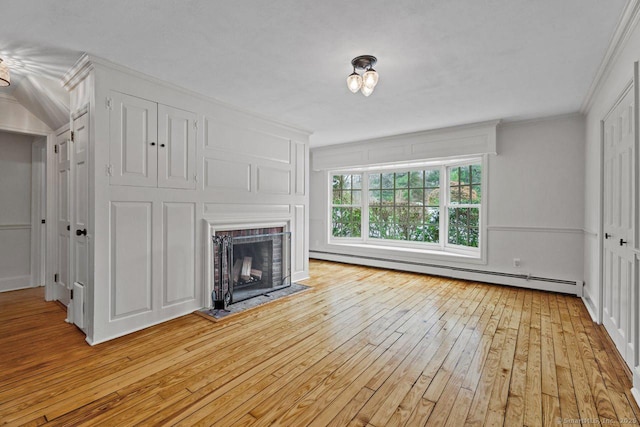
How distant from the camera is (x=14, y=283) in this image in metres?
4.22

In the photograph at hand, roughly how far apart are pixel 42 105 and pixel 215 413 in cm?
384

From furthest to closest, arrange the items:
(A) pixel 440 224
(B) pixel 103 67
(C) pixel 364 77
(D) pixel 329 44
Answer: (A) pixel 440 224, (B) pixel 103 67, (C) pixel 364 77, (D) pixel 329 44

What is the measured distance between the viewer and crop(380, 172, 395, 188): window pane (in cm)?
590

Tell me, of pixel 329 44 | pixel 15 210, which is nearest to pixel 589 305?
pixel 329 44

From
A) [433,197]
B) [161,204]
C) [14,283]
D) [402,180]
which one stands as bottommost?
[14,283]

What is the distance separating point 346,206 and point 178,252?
391cm

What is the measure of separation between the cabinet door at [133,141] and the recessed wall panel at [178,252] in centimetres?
39

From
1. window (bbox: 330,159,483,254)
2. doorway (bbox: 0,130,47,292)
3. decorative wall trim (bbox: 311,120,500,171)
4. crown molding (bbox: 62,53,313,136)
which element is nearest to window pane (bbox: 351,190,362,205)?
window (bbox: 330,159,483,254)

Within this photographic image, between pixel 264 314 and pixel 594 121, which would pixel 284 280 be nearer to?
pixel 264 314

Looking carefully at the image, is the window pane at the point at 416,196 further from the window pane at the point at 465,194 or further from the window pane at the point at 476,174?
the window pane at the point at 476,174

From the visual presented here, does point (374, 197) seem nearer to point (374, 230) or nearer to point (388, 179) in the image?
point (388, 179)

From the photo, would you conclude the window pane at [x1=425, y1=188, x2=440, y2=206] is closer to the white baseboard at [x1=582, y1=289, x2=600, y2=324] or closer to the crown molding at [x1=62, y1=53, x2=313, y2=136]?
the white baseboard at [x1=582, y1=289, x2=600, y2=324]

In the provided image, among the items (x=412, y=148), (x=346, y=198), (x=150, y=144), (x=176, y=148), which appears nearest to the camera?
(x=150, y=144)

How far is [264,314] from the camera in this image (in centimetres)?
329
